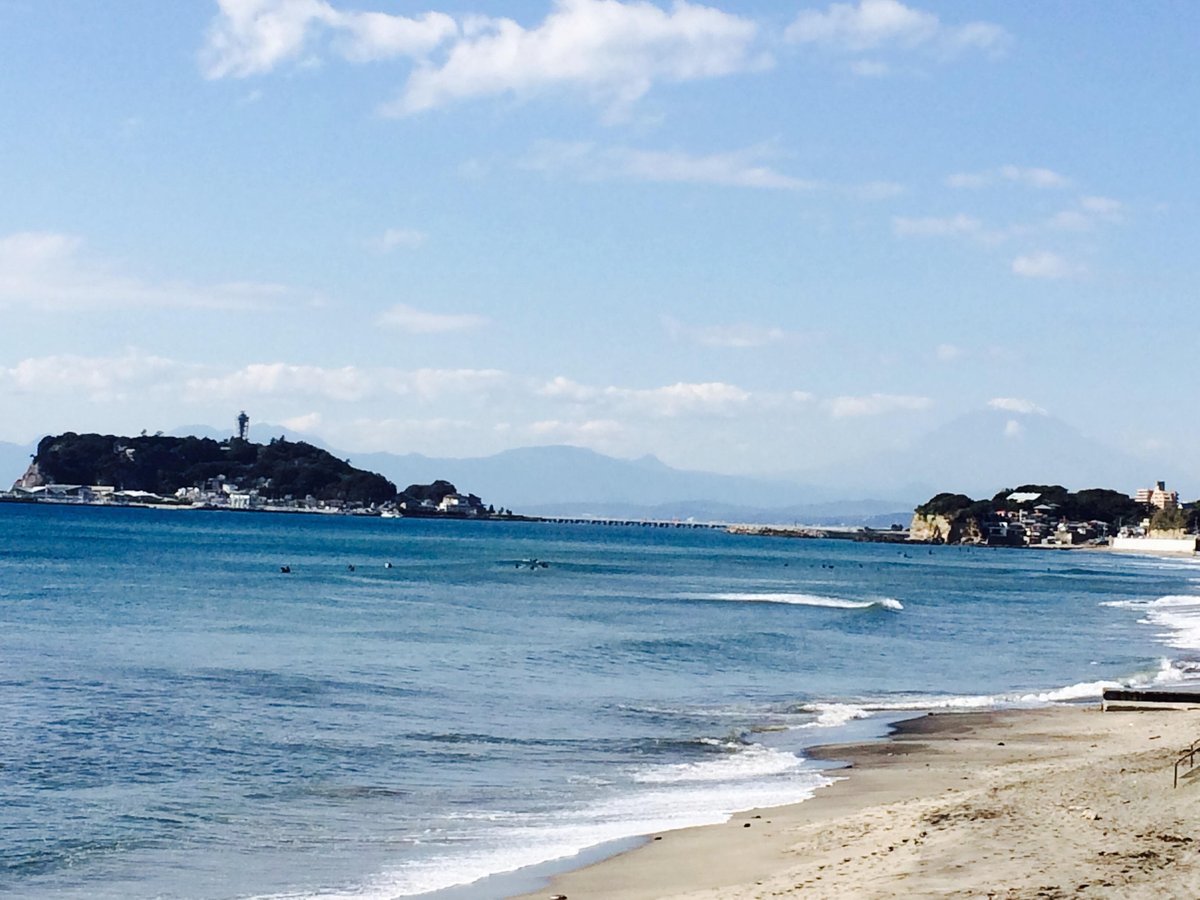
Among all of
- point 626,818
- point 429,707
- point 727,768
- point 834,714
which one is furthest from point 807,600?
point 626,818

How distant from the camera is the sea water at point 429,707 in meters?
18.0

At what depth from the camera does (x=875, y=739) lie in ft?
89.5

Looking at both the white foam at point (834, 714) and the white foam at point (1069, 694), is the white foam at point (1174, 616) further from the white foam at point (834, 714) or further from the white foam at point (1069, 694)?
the white foam at point (834, 714)

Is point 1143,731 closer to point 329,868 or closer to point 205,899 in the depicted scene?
point 329,868

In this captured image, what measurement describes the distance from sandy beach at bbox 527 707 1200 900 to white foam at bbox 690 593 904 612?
45770 millimetres

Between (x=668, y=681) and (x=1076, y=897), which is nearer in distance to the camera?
(x=1076, y=897)

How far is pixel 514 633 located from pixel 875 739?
23.9m

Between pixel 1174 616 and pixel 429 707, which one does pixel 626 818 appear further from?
pixel 1174 616

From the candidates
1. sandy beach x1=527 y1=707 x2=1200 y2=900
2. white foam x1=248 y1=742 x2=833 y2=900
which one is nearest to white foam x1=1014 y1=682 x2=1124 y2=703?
sandy beach x1=527 y1=707 x2=1200 y2=900

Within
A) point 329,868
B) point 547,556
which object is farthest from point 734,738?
point 547,556

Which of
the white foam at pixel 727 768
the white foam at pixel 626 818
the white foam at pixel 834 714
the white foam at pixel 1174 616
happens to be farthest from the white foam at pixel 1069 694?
the white foam at pixel 1174 616

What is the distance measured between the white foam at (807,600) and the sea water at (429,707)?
594 millimetres

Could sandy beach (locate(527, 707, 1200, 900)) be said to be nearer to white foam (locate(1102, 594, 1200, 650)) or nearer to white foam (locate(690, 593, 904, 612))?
white foam (locate(1102, 594, 1200, 650))

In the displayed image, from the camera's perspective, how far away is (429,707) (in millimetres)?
30359
